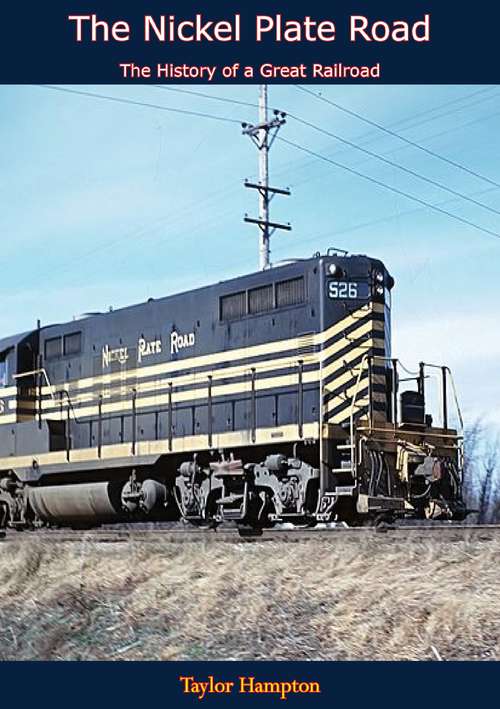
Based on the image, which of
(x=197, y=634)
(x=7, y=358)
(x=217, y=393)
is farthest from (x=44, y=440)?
(x=197, y=634)

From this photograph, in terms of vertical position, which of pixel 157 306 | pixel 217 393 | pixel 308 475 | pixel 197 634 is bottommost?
pixel 197 634

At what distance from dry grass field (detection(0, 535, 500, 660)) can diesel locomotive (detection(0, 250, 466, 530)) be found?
9.07 feet

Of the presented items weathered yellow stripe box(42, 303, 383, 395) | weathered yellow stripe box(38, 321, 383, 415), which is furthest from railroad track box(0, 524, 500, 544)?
weathered yellow stripe box(42, 303, 383, 395)

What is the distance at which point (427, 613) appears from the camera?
19.7 ft

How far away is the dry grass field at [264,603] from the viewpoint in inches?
232

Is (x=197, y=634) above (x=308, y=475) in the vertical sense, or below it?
below

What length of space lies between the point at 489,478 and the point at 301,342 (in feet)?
81.2

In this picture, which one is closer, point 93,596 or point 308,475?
point 93,596

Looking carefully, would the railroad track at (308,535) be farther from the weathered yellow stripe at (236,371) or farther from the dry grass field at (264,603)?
the weathered yellow stripe at (236,371)

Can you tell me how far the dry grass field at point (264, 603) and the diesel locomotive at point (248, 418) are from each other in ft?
9.07

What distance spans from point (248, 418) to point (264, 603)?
6567 millimetres

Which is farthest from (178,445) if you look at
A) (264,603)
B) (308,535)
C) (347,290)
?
(264,603)
